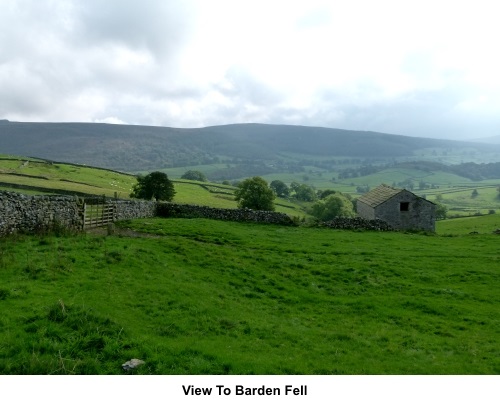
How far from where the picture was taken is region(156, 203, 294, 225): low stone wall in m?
31.1

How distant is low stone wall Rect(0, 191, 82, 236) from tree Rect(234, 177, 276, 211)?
42819 millimetres

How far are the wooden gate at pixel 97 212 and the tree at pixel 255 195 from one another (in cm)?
3897

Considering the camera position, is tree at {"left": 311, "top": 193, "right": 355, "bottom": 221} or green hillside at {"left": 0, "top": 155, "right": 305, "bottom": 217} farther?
tree at {"left": 311, "top": 193, "right": 355, "bottom": 221}

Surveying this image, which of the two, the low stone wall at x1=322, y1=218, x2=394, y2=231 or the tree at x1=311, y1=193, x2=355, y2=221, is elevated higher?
the low stone wall at x1=322, y1=218, x2=394, y2=231

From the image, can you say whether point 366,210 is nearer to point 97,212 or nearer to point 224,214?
point 224,214

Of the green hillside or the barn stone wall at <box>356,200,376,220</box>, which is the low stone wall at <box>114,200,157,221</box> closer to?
the green hillside

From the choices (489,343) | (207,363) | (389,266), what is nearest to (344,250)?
(389,266)

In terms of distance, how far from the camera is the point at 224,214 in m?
31.4

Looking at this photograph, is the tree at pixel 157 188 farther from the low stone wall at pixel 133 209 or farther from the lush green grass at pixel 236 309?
the lush green grass at pixel 236 309

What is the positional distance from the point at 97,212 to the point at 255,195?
42.2m

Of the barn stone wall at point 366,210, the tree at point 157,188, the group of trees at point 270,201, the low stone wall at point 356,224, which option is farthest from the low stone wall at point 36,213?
the group of trees at point 270,201

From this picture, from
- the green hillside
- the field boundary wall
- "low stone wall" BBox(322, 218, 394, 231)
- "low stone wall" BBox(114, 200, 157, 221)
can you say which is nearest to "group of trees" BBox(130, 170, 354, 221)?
the green hillside

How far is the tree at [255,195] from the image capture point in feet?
208

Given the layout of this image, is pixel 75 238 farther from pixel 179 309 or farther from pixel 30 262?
pixel 179 309
